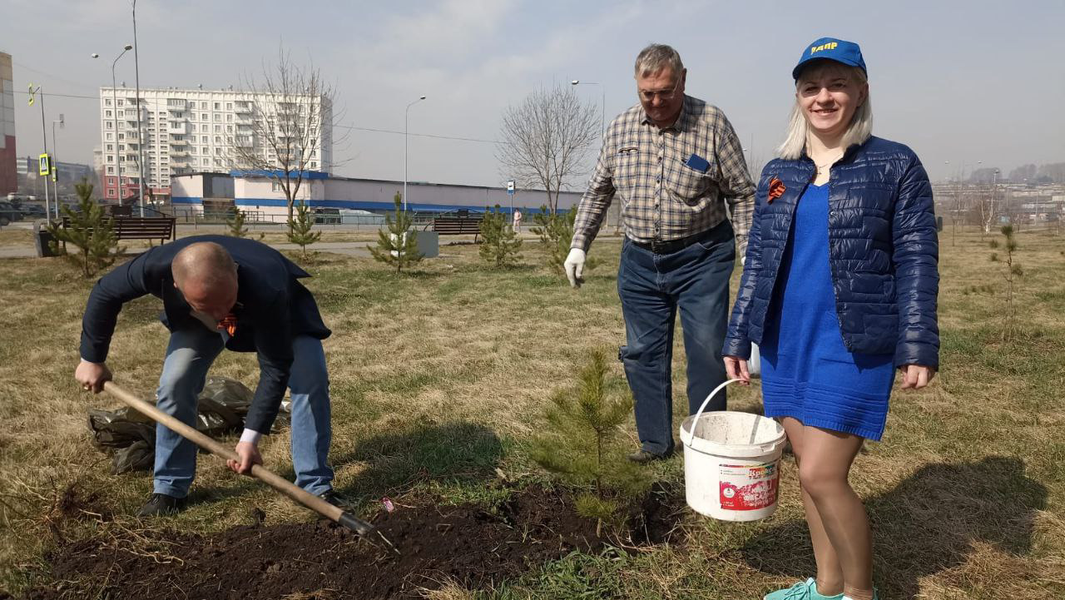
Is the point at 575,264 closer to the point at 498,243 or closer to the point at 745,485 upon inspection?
the point at 745,485

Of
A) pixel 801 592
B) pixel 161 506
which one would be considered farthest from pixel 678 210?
pixel 161 506

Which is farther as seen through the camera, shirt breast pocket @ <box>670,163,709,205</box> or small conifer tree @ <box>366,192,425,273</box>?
small conifer tree @ <box>366,192,425,273</box>

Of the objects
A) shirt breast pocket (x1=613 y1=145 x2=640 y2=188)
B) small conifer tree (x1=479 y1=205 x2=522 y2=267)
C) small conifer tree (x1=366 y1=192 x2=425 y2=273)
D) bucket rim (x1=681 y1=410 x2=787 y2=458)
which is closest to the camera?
bucket rim (x1=681 y1=410 x2=787 y2=458)

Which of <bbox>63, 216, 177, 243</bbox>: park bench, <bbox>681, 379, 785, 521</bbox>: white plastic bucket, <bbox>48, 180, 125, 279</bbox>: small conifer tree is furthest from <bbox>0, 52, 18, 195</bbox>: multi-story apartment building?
<bbox>681, 379, 785, 521</bbox>: white plastic bucket

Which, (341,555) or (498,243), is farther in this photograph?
(498,243)

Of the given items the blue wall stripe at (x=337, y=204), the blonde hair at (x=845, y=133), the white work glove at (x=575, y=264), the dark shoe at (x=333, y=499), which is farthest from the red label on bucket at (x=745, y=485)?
the blue wall stripe at (x=337, y=204)

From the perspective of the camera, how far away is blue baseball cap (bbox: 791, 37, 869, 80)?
76.0 inches

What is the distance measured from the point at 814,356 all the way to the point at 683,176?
55.0 inches

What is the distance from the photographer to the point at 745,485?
2.18m

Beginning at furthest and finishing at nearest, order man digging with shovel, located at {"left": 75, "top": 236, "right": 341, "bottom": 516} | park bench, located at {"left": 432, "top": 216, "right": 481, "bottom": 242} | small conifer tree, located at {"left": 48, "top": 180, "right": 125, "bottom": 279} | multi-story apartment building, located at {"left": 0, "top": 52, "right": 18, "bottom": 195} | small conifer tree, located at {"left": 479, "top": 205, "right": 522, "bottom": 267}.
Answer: multi-story apartment building, located at {"left": 0, "top": 52, "right": 18, "bottom": 195} < park bench, located at {"left": 432, "top": 216, "right": 481, "bottom": 242} < small conifer tree, located at {"left": 479, "top": 205, "right": 522, "bottom": 267} < small conifer tree, located at {"left": 48, "top": 180, "right": 125, "bottom": 279} < man digging with shovel, located at {"left": 75, "top": 236, "right": 341, "bottom": 516}

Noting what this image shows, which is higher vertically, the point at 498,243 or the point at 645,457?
the point at 498,243

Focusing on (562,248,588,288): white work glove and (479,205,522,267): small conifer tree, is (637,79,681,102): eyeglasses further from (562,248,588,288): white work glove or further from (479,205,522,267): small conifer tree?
(479,205,522,267): small conifer tree

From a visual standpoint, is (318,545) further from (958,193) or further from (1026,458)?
(958,193)

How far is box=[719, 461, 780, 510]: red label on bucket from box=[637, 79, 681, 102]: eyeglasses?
1.65 m
